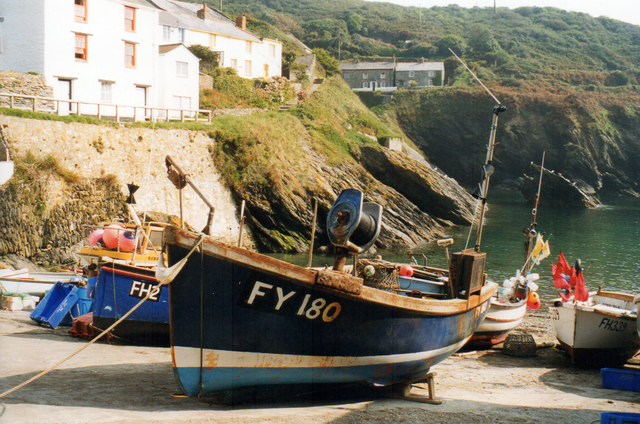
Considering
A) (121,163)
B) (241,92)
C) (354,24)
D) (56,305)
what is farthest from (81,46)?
(354,24)

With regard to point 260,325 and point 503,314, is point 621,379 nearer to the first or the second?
point 503,314

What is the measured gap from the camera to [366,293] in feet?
30.3

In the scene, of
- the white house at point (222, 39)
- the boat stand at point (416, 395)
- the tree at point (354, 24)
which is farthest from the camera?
the tree at point (354, 24)

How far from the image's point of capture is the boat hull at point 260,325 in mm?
8719

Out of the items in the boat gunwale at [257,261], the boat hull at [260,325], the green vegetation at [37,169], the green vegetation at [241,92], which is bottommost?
the boat hull at [260,325]

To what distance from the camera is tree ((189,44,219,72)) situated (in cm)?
5006

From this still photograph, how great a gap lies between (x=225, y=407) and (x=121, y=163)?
24367 millimetres

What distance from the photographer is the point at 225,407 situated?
30.2ft

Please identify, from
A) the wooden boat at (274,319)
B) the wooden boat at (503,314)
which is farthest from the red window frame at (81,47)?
the wooden boat at (274,319)

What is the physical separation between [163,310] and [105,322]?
126cm

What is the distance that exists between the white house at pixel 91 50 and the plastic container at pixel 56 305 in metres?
20.6

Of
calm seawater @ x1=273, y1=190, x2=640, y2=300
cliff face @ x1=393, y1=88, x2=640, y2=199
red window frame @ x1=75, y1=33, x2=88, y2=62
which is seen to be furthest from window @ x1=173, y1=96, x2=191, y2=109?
cliff face @ x1=393, y1=88, x2=640, y2=199

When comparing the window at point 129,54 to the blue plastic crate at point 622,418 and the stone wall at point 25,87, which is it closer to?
the stone wall at point 25,87

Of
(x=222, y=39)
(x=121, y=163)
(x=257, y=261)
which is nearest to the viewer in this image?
(x=257, y=261)
